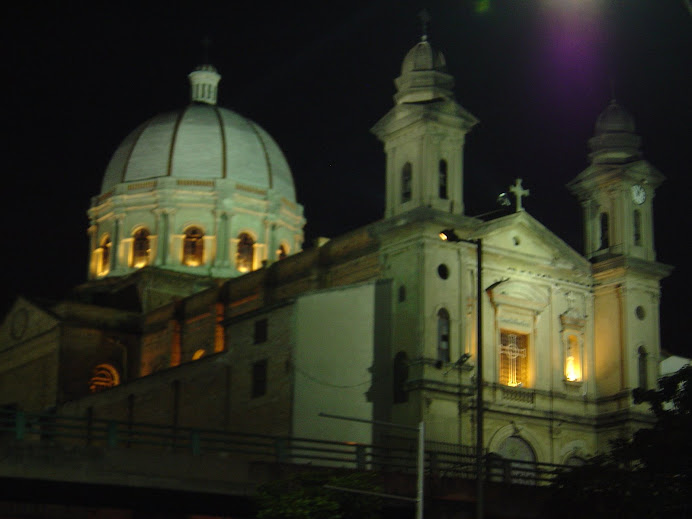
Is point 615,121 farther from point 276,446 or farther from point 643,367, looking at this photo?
point 276,446

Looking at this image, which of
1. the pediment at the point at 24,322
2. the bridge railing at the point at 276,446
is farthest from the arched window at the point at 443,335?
the pediment at the point at 24,322

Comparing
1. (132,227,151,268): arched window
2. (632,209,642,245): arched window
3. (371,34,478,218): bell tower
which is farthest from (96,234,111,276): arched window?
(632,209,642,245): arched window

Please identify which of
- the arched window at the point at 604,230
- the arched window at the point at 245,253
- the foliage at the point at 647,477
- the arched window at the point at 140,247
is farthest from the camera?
the arched window at the point at 140,247

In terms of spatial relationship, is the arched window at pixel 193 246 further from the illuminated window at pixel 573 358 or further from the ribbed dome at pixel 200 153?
the illuminated window at pixel 573 358

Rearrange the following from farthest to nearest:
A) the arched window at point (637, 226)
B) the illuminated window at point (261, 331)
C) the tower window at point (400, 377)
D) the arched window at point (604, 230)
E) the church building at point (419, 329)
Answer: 1. the arched window at point (604, 230)
2. the arched window at point (637, 226)
3. the illuminated window at point (261, 331)
4. the tower window at point (400, 377)
5. the church building at point (419, 329)

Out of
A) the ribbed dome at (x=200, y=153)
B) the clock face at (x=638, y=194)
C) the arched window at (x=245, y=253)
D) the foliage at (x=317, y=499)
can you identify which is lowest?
the foliage at (x=317, y=499)

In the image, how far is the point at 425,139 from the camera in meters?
53.0

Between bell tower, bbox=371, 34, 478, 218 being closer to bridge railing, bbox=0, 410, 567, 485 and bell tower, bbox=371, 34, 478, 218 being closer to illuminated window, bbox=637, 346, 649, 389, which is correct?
bridge railing, bbox=0, 410, 567, 485

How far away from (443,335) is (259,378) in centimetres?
721

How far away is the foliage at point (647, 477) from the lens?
3716cm

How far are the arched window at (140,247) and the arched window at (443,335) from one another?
27548mm

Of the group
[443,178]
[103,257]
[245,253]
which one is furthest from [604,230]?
[103,257]

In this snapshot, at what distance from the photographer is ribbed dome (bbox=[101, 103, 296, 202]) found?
2980 inches

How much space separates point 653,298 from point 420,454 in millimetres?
29350
